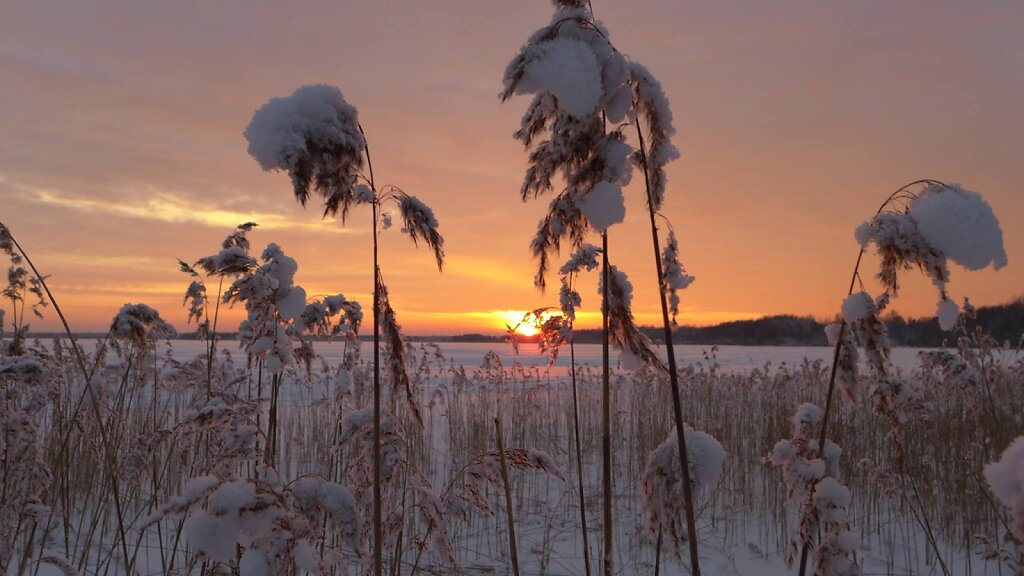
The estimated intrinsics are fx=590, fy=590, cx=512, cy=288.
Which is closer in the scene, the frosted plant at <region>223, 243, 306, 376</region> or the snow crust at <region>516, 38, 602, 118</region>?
the snow crust at <region>516, 38, 602, 118</region>

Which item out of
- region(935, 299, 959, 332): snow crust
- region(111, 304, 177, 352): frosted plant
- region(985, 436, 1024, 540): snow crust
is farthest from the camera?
region(111, 304, 177, 352): frosted plant

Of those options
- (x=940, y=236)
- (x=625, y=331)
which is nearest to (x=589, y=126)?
(x=625, y=331)

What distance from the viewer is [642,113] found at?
1591mm

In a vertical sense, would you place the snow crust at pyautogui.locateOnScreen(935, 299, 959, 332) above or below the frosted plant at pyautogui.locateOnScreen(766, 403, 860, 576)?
above

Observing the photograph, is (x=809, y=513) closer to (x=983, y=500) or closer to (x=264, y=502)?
(x=264, y=502)

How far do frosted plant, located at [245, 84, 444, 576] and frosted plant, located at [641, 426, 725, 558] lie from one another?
76 cm

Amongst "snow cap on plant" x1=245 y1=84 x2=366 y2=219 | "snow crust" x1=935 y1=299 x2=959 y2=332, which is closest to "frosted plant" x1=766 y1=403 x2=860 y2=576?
"snow crust" x1=935 y1=299 x2=959 y2=332

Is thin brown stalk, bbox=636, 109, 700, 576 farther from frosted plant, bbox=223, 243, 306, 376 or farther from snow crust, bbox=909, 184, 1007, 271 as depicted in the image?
frosted plant, bbox=223, 243, 306, 376

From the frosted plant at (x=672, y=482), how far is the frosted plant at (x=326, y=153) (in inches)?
29.8

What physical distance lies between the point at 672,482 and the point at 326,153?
129cm

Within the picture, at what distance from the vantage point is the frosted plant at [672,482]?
5.42 feet

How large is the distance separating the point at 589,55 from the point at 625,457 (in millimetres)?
8392

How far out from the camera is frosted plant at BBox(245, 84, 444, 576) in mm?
Answer: 1420

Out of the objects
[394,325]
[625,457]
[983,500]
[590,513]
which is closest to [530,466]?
[394,325]
